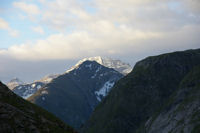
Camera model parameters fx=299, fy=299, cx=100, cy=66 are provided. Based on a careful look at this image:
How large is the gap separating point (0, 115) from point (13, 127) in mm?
5693

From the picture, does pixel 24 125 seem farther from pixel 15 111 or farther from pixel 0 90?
pixel 0 90

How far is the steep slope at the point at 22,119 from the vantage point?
272 feet

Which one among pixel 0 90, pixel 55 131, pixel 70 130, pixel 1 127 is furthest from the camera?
pixel 0 90

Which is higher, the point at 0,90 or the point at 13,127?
the point at 0,90

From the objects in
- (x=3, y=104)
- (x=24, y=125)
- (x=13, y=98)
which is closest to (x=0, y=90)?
(x=13, y=98)

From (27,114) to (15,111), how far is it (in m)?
4.37

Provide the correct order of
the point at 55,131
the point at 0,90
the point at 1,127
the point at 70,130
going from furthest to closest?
the point at 0,90
the point at 70,130
the point at 55,131
the point at 1,127

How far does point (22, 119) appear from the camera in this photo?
86.9 m

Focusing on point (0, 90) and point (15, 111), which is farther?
point (0, 90)

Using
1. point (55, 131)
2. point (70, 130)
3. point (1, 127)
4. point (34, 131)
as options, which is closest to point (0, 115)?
point (1, 127)

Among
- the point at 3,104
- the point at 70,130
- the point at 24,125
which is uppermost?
the point at 3,104

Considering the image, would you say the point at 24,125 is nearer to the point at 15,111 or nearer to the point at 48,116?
the point at 15,111

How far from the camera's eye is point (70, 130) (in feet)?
316

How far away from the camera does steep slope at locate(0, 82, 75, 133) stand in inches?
3268
